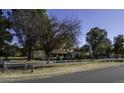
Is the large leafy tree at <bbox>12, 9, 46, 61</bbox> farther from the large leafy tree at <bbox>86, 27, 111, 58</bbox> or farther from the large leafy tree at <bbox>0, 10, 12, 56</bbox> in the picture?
the large leafy tree at <bbox>86, 27, 111, 58</bbox>

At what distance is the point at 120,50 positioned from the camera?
338 feet

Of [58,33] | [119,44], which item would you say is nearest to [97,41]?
[119,44]

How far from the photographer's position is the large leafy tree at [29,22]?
40.8 metres

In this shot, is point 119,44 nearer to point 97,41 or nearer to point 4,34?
point 97,41

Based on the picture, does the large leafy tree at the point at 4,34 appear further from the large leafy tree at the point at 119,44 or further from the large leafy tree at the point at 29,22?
the large leafy tree at the point at 119,44

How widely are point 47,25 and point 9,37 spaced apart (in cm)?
572

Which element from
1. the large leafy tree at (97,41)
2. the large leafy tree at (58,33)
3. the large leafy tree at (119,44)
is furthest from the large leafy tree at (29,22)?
the large leafy tree at (119,44)

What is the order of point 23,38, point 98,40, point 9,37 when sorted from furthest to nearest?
point 98,40, point 23,38, point 9,37

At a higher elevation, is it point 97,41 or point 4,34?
point 97,41

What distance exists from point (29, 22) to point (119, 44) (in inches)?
2596

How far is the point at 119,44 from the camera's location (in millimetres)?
102250

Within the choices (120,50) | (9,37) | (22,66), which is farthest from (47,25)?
(120,50)

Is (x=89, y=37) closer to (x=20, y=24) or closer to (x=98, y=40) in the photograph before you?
(x=98, y=40)

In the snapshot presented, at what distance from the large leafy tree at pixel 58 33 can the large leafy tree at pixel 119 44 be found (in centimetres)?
6254
